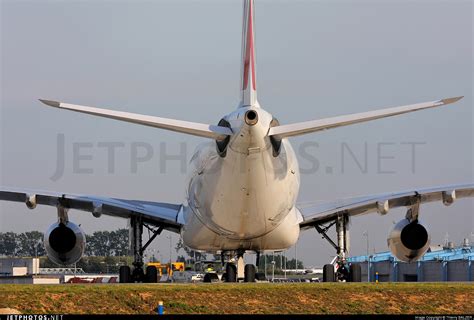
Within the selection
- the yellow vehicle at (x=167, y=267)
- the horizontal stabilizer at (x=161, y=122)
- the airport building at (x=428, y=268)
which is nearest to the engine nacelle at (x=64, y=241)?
the horizontal stabilizer at (x=161, y=122)

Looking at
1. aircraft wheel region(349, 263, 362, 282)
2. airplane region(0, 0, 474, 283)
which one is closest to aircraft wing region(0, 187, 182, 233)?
airplane region(0, 0, 474, 283)

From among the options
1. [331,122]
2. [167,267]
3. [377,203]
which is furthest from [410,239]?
[167,267]

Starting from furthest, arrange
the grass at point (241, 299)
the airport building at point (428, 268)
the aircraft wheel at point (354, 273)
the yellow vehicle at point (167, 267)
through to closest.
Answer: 1. the yellow vehicle at point (167, 267)
2. the airport building at point (428, 268)
3. the aircraft wheel at point (354, 273)
4. the grass at point (241, 299)

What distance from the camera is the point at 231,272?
129 feet

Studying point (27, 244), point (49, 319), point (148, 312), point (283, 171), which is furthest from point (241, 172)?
point (27, 244)

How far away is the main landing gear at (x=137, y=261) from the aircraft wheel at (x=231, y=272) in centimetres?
325

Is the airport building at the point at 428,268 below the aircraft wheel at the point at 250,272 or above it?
above

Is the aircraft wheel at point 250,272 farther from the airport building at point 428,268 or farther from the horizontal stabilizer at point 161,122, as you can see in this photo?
the airport building at point 428,268

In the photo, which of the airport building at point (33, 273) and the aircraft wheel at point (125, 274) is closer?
the aircraft wheel at point (125, 274)

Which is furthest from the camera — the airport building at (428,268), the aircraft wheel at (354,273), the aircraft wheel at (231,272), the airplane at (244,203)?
the airport building at (428,268)

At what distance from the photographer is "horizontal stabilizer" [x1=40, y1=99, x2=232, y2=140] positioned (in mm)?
26992

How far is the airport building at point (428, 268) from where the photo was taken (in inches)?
2202

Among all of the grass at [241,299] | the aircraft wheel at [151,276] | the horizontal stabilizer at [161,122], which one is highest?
the horizontal stabilizer at [161,122]

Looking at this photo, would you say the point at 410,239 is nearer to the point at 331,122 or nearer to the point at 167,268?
the point at 331,122
